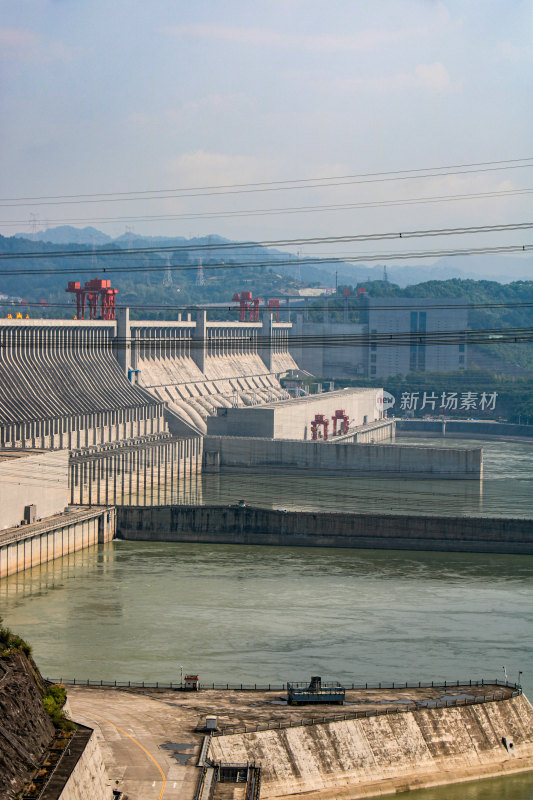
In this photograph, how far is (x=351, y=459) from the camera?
149 feet

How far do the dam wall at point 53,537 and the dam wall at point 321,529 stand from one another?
0.95 m

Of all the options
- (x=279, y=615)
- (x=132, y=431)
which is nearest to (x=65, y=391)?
(x=132, y=431)

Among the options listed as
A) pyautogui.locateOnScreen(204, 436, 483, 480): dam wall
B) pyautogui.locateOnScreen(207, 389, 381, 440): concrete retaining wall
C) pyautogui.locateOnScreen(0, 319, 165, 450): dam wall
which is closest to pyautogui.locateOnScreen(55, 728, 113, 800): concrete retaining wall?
pyautogui.locateOnScreen(0, 319, 165, 450): dam wall

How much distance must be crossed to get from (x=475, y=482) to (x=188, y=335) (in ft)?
68.0

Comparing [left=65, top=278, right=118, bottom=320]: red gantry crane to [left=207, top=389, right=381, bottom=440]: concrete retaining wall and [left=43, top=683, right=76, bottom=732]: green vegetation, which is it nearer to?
[left=207, top=389, right=381, bottom=440]: concrete retaining wall

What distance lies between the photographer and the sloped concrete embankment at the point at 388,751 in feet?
44.3

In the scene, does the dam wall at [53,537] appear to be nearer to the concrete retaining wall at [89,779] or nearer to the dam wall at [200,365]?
the dam wall at [200,365]

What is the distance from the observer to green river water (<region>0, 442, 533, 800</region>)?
712 inches

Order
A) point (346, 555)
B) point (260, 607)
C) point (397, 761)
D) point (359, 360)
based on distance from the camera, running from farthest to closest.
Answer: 1. point (359, 360)
2. point (346, 555)
3. point (260, 607)
4. point (397, 761)

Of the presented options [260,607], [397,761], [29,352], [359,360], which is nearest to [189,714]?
[397,761]

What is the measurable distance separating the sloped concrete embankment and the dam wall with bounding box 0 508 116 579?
1282 cm

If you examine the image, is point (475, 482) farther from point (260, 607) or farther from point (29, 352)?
point (260, 607)

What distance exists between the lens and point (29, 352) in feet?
141

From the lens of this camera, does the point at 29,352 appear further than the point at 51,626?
Yes
